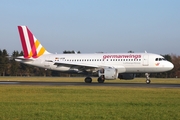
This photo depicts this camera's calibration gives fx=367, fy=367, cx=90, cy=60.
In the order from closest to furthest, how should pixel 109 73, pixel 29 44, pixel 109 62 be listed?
1. pixel 109 73
2. pixel 109 62
3. pixel 29 44

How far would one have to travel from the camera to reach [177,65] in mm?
120250

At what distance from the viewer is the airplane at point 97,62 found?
155ft

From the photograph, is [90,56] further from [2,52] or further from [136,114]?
[2,52]

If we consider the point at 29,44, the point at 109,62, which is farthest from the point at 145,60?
the point at 29,44

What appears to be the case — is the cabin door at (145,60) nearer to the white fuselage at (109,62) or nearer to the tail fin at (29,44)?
the white fuselage at (109,62)

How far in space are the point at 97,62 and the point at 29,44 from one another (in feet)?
36.3

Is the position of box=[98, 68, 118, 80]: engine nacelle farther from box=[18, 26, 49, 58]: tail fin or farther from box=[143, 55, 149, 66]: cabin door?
box=[18, 26, 49, 58]: tail fin

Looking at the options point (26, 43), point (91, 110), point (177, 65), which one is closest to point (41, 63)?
point (26, 43)

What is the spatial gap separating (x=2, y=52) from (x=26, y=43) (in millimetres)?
81851

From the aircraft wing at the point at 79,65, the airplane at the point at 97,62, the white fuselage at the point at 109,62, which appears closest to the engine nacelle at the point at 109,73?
the airplane at the point at 97,62

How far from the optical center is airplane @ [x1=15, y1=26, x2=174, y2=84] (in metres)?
47.2

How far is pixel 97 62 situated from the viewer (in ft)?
163

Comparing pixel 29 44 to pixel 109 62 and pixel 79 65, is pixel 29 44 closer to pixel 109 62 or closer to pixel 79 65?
pixel 79 65

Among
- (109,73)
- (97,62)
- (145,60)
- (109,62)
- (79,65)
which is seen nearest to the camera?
(109,73)
